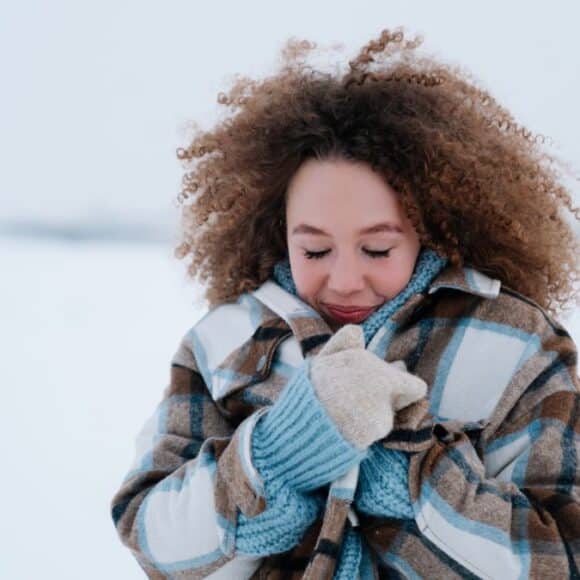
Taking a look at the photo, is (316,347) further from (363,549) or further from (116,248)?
(116,248)

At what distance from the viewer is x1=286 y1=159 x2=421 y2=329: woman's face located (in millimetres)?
1110

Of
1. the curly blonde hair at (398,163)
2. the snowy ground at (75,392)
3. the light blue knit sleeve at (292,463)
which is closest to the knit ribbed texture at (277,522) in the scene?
the light blue knit sleeve at (292,463)

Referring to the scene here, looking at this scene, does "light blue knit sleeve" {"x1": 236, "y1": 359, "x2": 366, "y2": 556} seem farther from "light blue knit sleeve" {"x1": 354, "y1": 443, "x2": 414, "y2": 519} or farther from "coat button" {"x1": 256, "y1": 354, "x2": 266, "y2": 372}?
"coat button" {"x1": 256, "y1": 354, "x2": 266, "y2": 372}

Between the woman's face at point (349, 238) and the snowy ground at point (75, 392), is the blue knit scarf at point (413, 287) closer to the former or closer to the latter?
the woman's face at point (349, 238)

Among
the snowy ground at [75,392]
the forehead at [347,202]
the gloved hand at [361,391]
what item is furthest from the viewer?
the snowy ground at [75,392]

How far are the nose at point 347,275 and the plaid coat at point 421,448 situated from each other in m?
0.05

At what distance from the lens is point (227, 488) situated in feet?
3.31

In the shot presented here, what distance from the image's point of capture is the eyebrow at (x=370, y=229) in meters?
1.11

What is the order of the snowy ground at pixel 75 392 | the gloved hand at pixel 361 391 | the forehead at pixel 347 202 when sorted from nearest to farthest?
the gloved hand at pixel 361 391
the forehead at pixel 347 202
the snowy ground at pixel 75 392

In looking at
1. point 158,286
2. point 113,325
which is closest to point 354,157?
point 113,325

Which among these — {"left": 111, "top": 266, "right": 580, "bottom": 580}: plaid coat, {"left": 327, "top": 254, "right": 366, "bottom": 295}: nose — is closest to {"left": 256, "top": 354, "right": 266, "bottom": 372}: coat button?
{"left": 111, "top": 266, "right": 580, "bottom": 580}: plaid coat

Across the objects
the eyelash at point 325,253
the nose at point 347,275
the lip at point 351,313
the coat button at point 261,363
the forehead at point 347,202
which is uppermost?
the forehead at point 347,202

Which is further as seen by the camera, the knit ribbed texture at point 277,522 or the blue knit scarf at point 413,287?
the blue knit scarf at point 413,287

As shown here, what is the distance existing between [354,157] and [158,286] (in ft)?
10.5
